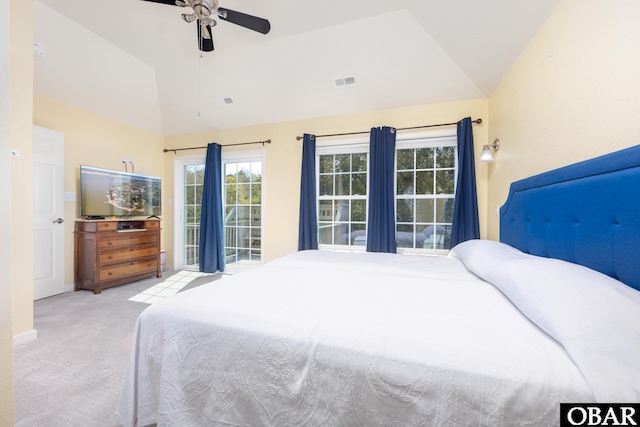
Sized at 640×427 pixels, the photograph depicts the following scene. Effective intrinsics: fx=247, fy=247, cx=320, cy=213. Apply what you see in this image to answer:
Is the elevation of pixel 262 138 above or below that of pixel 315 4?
below

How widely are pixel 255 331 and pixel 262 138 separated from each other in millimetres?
3588

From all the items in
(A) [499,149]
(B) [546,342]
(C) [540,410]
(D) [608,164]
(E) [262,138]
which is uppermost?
(E) [262,138]

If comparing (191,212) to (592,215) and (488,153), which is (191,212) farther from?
(592,215)

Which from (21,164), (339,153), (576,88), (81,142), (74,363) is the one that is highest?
(81,142)

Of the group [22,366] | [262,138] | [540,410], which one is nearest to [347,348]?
[540,410]

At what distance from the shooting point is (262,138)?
13.2 ft

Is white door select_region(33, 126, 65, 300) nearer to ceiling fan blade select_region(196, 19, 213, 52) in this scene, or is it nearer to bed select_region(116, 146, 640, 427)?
ceiling fan blade select_region(196, 19, 213, 52)

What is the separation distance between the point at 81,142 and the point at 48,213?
3.56 feet

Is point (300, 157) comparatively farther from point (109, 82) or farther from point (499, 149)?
point (109, 82)

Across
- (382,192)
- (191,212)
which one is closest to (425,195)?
(382,192)

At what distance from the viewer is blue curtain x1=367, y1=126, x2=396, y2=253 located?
3.27 meters

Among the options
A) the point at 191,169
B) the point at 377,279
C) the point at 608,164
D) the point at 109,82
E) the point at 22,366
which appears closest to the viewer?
the point at 608,164

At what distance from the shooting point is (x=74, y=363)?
1798mm

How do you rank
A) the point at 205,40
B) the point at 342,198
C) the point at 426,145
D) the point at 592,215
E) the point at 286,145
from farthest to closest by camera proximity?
the point at 286,145 < the point at 342,198 < the point at 426,145 < the point at 205,40 < the point at 592,215
